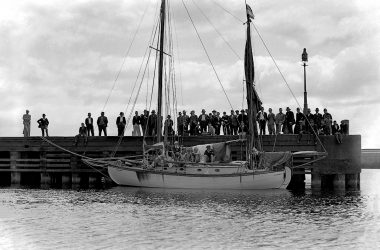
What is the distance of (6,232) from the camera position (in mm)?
30578

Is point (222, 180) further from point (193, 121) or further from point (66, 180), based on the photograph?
point (66, 180)

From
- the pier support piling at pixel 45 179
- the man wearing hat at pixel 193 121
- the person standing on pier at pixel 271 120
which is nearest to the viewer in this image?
the person standing on pier at pixel 271 120

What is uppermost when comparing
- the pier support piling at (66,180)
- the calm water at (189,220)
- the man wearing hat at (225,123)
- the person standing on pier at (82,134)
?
the man wearing hat at (225,123)

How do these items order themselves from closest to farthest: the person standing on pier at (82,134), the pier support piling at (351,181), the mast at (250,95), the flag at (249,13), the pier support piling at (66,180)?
1. the mast at (250,95)
2. the flag at (249,13)
3. the pier support piling at (351,181)
4. the person standing on pier at (82,134)
5. the pier support piling at (66,180)

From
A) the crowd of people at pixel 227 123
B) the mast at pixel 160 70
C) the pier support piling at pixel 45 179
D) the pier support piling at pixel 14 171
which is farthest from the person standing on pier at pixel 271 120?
the pier support piling at pixel 14 171

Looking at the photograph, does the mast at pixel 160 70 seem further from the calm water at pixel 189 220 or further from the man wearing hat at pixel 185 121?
the calm water at pixel 189 220

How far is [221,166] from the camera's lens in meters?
48.9

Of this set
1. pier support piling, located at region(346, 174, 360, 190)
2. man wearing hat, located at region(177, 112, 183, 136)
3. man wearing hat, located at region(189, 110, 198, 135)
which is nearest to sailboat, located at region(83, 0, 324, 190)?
man wearing hat, located at region(177, 112, 183, 136)

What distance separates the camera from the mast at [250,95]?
162 feet

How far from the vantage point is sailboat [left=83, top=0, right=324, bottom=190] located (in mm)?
48969

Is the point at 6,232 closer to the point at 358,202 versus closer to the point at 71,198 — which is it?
the point at 71,198

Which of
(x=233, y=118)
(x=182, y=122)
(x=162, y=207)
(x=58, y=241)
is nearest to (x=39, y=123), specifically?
(x=182, y=122)

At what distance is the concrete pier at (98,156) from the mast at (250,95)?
186 centimetres

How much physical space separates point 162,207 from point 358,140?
60.7 feet
